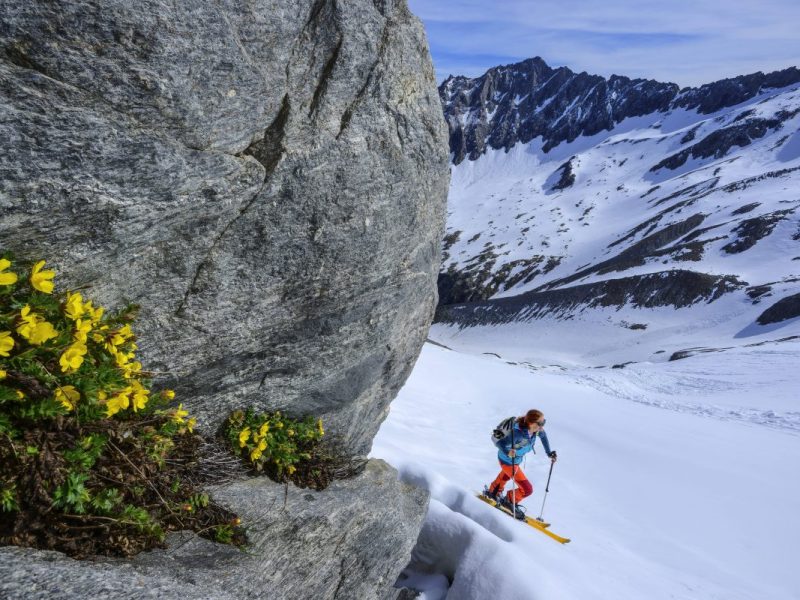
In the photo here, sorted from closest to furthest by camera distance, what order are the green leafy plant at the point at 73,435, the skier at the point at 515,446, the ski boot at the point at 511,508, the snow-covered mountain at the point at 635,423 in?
the green leafy plant at the point at 73,435 → the snow-covered mountain at the point at 635,423 → the skier at the point at 515,446 → the ski boot at the point at 511,508

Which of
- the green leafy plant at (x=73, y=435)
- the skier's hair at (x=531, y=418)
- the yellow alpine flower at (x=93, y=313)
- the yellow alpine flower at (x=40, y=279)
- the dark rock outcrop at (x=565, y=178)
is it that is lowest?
the skier's hair at (x=531, y=418)

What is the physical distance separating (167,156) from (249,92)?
3.47 feet

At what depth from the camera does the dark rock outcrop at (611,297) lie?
235ft

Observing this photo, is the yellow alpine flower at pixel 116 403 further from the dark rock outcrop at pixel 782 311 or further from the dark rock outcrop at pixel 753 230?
the dark rock outcrop at pixel 753 230

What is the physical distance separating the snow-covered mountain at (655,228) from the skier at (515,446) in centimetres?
6086

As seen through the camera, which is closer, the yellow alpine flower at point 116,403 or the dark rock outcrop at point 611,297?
the yellow alpine flower at point 116,403

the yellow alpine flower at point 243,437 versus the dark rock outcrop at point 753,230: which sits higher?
the dark rock outcrop at point 753,230

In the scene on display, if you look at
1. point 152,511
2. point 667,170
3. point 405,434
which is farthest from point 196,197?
point 667,170

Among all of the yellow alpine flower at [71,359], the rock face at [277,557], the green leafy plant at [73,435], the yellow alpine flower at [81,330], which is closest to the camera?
the rock face at [277,557]

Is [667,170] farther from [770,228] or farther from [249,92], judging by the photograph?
[249,92]

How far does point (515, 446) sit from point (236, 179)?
7.67 meters

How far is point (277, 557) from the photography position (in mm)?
5055

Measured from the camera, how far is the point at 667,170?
166m

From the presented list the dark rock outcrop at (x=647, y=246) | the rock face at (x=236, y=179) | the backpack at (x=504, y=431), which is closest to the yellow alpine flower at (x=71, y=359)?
the rock face at (x=236, y=179)
